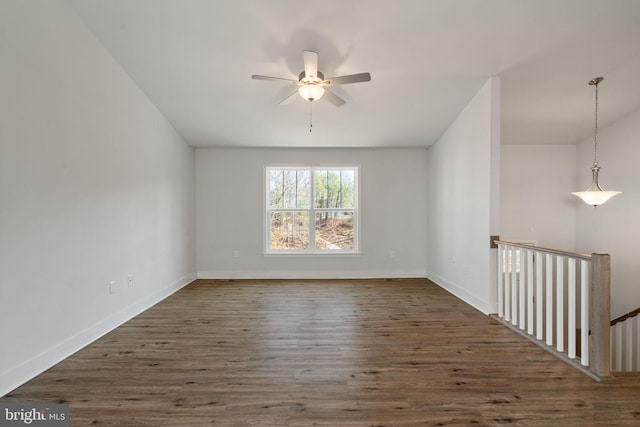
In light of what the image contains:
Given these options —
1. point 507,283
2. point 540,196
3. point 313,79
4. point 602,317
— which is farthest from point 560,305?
point 540,196

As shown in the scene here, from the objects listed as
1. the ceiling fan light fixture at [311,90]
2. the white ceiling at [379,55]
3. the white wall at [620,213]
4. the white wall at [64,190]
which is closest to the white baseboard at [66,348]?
the white wall at [64,190]

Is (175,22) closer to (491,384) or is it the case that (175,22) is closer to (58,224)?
(58,224)

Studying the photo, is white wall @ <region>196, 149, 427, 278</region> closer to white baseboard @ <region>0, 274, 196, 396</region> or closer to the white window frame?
the white window frame

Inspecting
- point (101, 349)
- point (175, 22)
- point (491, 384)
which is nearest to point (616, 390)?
point (491, 384)

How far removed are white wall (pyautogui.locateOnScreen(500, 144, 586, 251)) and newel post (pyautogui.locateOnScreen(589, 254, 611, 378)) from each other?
3.45 metres

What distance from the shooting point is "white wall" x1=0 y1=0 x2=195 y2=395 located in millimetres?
2119

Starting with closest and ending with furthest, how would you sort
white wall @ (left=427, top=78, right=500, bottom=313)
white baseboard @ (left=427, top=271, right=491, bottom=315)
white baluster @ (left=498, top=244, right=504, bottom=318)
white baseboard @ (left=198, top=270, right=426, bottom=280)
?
white baluster @ (left=498, top=244, right=504, bottom=318)
white wall @ (left=427, top=78, right=500, bottom=313)
white baseboard @ (left=427, top=271, right=491, bottom=315)
white baseboard @ (left=198, top=270, right=426, bottom=280)

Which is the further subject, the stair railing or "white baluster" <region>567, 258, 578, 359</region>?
"white baluster" <region>567, 258, 578, 359</region>

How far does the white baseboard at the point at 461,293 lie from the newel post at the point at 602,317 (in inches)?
53.1

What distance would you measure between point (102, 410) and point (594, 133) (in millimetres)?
7005

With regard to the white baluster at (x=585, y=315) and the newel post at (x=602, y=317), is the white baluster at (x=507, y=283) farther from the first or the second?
the newel post at (x=602, y=317)

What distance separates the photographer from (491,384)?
210 centimetres

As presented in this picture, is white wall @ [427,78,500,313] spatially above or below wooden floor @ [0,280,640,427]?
above

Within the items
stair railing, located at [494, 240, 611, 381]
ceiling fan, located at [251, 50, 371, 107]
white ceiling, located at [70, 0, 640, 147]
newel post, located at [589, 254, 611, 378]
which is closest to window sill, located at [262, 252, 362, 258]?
white ceiling, located at [70, 0, 640, 147]
